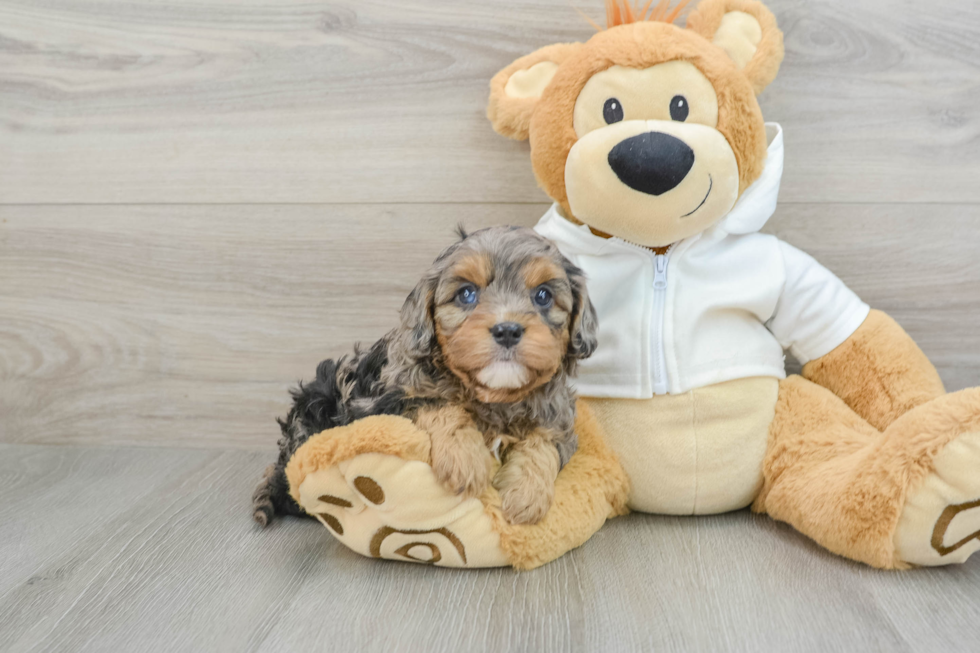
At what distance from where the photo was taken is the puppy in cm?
118

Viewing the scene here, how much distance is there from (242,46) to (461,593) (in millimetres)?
1492

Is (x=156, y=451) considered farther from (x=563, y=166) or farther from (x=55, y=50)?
(x=563, y=166)

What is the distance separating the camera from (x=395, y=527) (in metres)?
1.28

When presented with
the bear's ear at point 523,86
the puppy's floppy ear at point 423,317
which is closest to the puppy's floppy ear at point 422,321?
the puppy's floppy ear at point 423,317

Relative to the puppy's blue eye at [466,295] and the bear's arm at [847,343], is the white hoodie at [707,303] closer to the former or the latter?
the bear's arm at [847,343]

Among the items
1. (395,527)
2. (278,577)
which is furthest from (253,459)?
(395,527)

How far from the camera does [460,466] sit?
1223 millimetres

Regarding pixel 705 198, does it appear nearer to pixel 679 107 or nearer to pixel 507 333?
pixel 679 107

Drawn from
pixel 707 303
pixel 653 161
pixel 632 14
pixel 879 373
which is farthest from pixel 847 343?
pixel 632 14

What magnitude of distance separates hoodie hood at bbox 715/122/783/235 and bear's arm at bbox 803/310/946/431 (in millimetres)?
346

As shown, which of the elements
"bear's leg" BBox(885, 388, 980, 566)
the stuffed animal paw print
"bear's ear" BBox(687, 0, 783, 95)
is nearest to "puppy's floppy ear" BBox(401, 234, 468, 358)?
the stuffed animal paw print

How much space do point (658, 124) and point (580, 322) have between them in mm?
412

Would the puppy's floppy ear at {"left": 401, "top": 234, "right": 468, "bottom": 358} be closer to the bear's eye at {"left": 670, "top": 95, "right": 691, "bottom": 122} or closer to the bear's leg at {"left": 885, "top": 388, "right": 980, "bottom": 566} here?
the bear's eye at {"left": 670, "top": 95, "right": 691, "bottom": 122}

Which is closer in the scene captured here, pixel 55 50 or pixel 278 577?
pixel 278 577
